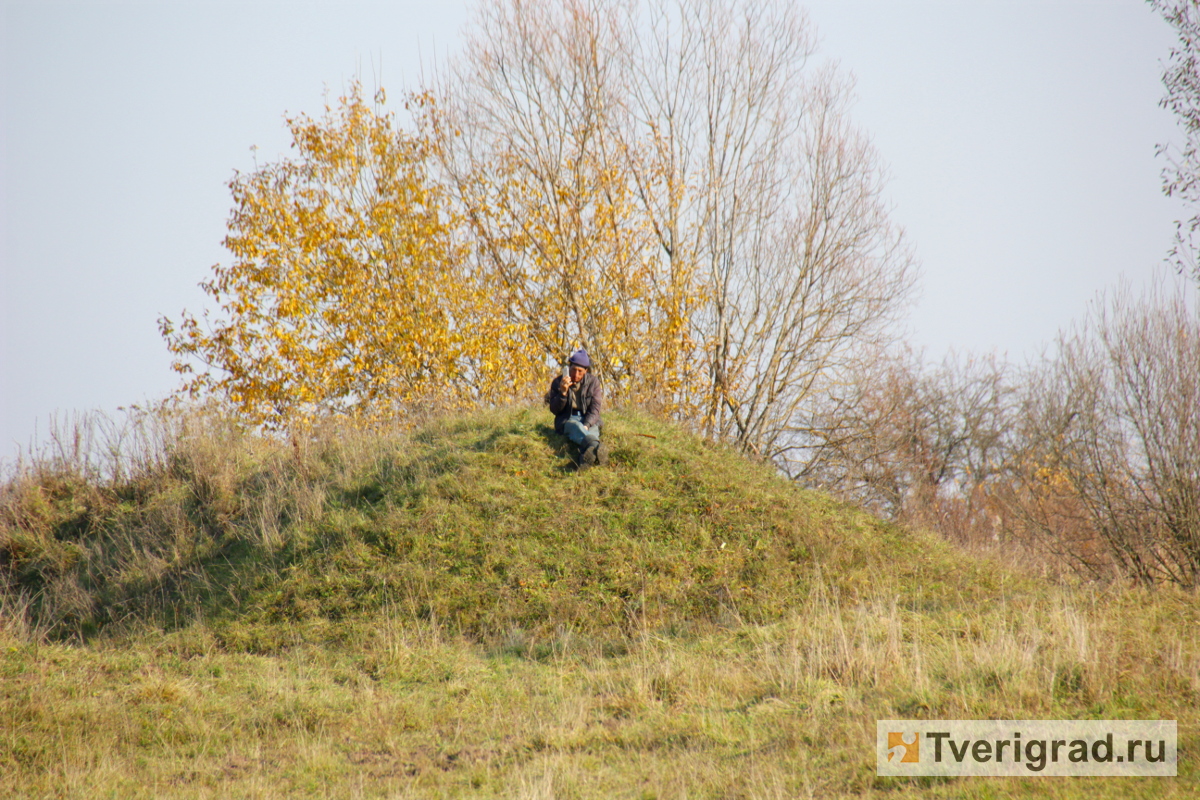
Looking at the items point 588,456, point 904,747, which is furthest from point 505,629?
point 904,747

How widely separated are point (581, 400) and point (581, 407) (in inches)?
5.0

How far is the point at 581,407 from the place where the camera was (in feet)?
39.2

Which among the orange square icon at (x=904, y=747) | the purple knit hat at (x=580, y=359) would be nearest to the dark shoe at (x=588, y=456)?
the purple knit hat at (x=580, y=359)

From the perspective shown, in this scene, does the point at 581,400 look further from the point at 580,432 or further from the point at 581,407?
the point at 580,432

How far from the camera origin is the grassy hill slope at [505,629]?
19.4 ft

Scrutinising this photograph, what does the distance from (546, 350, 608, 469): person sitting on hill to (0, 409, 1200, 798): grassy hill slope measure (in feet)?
1.16

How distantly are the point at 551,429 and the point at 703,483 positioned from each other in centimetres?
256

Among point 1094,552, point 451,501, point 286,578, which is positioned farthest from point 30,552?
point 1094,552

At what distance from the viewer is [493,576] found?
9.88 meters

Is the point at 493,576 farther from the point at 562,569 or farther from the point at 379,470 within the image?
the point at 379,470

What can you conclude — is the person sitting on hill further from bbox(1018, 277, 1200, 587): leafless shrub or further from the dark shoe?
bbox(1018, 277, 1200, 587): leafless shrub

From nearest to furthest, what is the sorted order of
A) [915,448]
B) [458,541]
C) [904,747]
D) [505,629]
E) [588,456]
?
1. [904,747]
2. [505,629]
3. [458,541]
4. [588,456]
5. [915,448]

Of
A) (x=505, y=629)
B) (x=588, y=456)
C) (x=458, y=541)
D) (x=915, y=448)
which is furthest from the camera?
(x=915, y=448)

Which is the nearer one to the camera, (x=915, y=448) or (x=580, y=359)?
(x=580, y=359)
